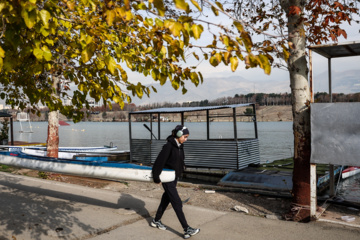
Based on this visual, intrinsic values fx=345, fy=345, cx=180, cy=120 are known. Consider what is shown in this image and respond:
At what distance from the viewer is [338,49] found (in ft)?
26.2

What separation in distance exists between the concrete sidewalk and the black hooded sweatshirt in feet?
3.79

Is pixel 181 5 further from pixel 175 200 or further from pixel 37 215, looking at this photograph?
pixel 37 215

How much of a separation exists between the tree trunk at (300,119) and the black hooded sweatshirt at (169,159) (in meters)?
2.74

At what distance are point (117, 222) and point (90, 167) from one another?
156 cm

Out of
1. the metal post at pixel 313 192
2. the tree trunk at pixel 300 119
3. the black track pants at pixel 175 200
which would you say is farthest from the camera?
the tree trunk at pixel 300 119

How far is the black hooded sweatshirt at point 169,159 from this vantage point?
6.15m

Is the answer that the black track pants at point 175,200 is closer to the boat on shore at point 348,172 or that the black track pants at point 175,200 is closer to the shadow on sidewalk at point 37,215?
the shadow on sidewalk at point 37,215

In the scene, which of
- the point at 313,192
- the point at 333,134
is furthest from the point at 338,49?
the point at 313,192

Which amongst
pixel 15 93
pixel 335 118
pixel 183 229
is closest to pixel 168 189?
pixel 183 229

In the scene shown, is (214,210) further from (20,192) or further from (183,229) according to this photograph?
(20,192)

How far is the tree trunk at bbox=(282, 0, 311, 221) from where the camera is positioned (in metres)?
7.25

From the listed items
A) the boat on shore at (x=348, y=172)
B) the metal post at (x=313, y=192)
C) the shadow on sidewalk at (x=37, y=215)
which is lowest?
the boat on shore at (x=348, y=172)

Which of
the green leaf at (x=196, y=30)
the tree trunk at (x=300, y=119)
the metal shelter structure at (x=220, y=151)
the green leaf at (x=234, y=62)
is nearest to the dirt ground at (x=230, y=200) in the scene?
the tree trunk at (x=300, y=119)

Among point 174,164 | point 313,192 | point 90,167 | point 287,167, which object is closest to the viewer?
point 174,164
